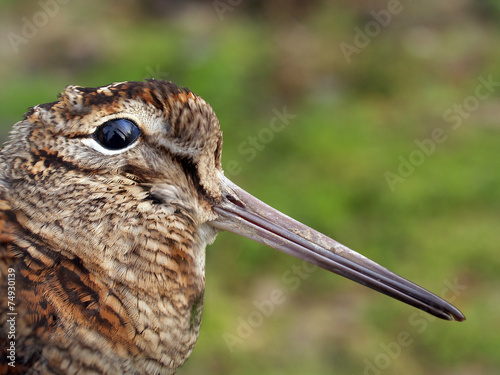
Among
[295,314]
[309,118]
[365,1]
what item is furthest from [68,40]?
[295,314]

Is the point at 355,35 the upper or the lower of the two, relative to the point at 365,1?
lower

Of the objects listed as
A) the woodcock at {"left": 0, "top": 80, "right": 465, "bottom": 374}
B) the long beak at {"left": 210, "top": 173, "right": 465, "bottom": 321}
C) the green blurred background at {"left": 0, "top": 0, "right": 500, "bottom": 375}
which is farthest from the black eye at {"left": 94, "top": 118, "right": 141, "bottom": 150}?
the green blurred background at {"left": 0, "top": 0, "right": 500, "bottom": 375}

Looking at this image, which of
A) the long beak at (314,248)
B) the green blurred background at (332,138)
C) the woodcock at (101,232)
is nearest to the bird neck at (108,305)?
the woodcock at (101,232)

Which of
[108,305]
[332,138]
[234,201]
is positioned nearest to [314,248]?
[234,201]

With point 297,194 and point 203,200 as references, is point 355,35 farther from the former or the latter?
point 203,200

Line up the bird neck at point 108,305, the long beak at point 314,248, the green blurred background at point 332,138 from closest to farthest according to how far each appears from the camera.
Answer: the bird neck at point 108,305 < the long beak at point 314,248 < the green blurred background at point 332,138

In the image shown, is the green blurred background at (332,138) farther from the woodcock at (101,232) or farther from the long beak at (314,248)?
the woodcock at (101,232)
